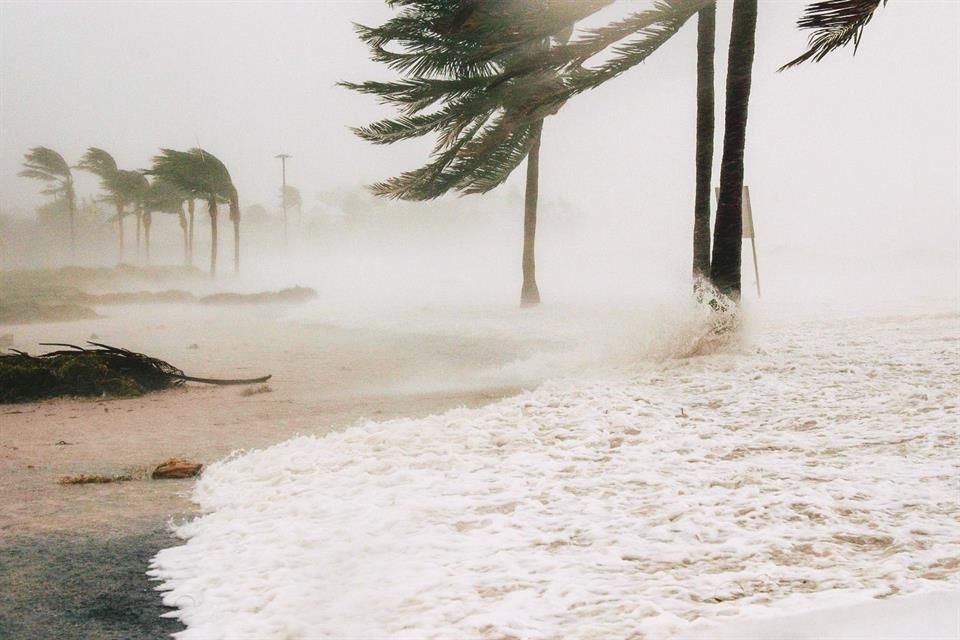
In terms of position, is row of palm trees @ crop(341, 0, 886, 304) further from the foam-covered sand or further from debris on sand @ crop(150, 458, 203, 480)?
debris on sand @ crop(150, 458, 203, 480)

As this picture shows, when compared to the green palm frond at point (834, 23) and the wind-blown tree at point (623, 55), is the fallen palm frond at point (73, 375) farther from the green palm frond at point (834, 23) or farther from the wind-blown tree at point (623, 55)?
the green palm frond at point (834, 23)

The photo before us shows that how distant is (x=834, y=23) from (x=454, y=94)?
5450 mm

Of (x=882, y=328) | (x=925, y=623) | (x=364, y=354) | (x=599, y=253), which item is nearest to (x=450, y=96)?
(x=364, y=354)

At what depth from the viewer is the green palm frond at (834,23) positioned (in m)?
4.78

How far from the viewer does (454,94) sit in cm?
974

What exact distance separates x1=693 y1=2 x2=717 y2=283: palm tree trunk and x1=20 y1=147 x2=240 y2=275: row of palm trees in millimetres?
9045

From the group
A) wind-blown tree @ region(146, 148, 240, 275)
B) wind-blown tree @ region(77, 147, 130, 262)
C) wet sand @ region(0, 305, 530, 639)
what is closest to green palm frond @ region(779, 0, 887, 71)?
wet sand @ region(0, 305, 530, 639)

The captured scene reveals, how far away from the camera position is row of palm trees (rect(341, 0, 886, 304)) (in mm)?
7379

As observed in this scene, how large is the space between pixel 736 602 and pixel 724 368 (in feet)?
14.7

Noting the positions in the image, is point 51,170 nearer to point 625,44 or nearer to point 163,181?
point 163,181

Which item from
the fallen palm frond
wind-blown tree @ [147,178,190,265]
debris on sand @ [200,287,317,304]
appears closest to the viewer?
the fallen palm frond

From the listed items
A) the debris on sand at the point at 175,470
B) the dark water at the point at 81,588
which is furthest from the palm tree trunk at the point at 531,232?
the dark water at the point at 81,588

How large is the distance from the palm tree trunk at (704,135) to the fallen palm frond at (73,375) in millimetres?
5892

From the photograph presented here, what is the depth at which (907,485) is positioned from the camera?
330 centimetres
